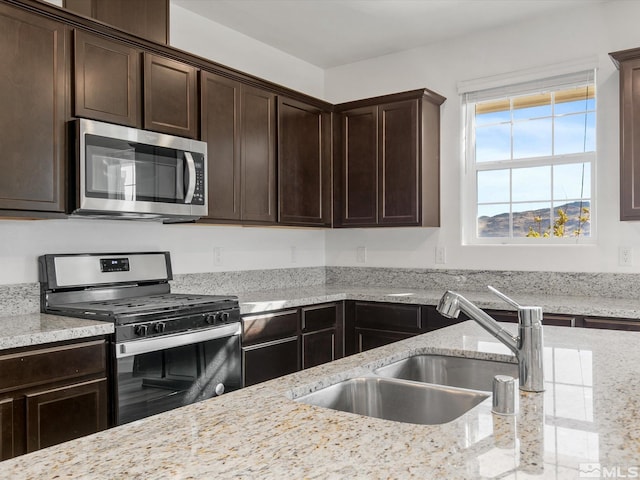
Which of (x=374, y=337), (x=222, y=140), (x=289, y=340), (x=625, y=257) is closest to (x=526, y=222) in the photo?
(x=625, y=257)

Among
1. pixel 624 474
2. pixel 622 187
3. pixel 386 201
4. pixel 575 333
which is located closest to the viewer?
pixel 624 474

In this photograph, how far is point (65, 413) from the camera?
223cm

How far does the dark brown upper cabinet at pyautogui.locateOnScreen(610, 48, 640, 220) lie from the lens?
3133 millimetres

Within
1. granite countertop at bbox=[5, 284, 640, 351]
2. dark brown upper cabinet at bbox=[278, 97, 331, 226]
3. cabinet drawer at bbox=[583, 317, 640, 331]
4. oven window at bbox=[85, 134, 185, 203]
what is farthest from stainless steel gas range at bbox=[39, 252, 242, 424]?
cabinet drawer at bbox=[583, 317, 640, 331]

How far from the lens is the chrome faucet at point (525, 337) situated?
50.4 inches

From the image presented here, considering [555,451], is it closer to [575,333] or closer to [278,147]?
[575,333]

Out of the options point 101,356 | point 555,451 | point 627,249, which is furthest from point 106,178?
point 627,249

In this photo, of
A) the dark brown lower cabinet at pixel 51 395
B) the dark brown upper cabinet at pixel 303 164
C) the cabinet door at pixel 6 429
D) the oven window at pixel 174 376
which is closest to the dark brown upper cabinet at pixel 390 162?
the dark brown upper cabinet at pixel 303 164

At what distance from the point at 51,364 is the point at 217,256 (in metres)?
1.74

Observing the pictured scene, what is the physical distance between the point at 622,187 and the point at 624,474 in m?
2.77

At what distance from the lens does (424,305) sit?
11.7 feet

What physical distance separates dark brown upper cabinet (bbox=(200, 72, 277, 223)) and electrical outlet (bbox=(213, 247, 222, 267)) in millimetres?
404

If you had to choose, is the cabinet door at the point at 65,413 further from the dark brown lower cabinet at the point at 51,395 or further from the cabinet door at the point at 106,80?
the cabinet door at the point at 106,80

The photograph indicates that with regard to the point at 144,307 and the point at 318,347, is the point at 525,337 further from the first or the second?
the point at 318,347
